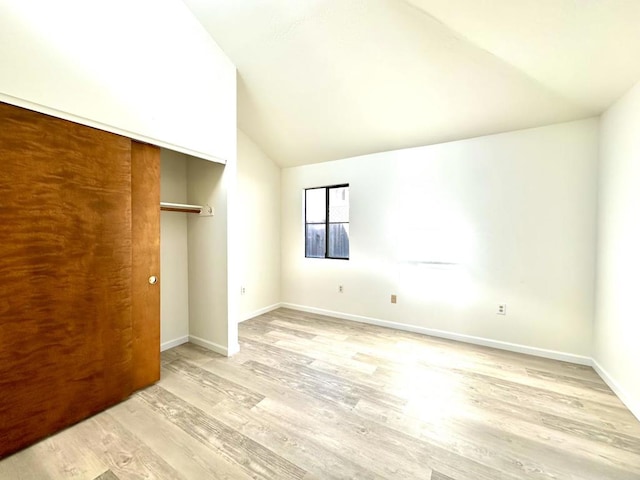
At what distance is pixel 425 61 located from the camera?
2.24 meters

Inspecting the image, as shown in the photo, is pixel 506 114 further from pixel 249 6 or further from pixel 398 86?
pixel 249 6

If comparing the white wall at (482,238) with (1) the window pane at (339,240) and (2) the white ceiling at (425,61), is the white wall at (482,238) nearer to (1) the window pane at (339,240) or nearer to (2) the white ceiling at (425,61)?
(1) the window pane at (339,240)

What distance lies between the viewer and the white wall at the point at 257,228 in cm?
375

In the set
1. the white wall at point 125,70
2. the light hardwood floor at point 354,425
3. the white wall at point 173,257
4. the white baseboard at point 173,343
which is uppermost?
the white wall at point 125,70

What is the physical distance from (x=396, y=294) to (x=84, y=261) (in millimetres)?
3219

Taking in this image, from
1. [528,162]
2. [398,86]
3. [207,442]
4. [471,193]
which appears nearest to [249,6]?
[398,86]

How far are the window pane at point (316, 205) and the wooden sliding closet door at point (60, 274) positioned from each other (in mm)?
2656

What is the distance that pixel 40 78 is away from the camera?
1.53 m

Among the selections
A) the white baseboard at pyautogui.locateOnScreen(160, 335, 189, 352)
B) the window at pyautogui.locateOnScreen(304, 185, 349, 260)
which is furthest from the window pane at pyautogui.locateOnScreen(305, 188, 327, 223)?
the white baseboard at pyautogui.locateOnScreen(160, 335, 189, 352)

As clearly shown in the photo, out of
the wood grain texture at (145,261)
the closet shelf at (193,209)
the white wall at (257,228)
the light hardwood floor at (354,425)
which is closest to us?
the light hardwood floor at (354,425)

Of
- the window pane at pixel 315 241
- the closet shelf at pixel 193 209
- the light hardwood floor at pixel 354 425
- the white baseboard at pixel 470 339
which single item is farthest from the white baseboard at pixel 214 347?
the window pane at pixel 315 241

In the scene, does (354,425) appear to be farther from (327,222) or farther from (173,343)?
(327,222)

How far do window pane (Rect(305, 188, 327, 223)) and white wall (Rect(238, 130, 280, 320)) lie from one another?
53 cm

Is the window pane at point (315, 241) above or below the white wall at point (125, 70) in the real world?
below
